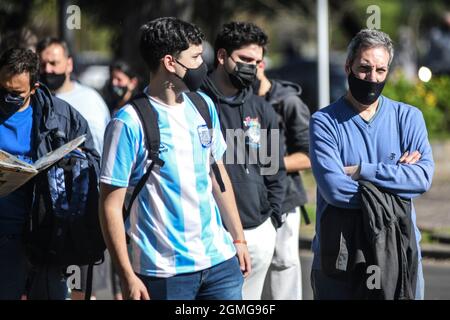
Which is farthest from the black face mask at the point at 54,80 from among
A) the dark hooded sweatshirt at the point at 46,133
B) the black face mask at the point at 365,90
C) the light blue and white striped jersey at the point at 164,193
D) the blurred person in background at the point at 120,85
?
the black face mask at the point at 365,90

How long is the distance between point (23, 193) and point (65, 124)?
465 millimetres

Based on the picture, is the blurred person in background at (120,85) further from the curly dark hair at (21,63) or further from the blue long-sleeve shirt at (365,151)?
the blue long-sleeve shirt at (365,151)

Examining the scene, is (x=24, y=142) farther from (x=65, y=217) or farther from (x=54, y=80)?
(x=54, y=80)

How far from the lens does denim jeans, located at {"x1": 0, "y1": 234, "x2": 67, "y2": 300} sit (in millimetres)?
5844

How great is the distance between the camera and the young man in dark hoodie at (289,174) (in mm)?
6977

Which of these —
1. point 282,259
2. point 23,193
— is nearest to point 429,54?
point 282,259

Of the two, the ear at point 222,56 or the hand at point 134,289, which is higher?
the ear at point 222,56

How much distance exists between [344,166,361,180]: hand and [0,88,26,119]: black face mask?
75.9 inches

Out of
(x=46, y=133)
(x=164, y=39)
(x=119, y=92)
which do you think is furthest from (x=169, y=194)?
(x=119, y=92)

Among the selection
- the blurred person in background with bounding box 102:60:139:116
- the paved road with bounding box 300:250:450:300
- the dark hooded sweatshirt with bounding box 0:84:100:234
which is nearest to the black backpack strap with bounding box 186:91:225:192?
the dark hooded sweatshirt with bounding box 0:84:100:234

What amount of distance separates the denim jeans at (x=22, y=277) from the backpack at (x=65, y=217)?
0.12 metres

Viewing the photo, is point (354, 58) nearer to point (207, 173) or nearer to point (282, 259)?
point (207, 173)

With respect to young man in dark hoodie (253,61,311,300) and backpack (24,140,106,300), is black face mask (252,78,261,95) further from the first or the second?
backpack (24,140,106,300)

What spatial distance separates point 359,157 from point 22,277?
208 cm
